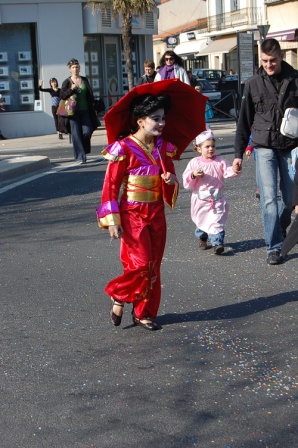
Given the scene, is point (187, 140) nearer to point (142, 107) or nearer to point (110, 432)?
point (142, 107)

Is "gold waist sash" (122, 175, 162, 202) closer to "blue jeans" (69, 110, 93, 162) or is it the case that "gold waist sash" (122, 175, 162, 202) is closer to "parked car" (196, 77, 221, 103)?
"blue jeans" (69, 110, 93, 162)

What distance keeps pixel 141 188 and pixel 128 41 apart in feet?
77.7

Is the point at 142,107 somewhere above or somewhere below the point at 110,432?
above

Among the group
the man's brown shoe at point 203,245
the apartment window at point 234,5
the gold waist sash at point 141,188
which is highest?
the apartment window at point 234,5

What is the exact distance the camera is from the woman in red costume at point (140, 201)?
18.8 ft

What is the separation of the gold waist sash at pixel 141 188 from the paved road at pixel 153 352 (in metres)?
0.87

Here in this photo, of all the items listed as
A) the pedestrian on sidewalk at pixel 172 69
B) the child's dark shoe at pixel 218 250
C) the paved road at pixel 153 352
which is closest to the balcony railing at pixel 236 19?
the pedestrian on sidewalk at pixel 172 69

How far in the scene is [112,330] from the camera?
5965mm

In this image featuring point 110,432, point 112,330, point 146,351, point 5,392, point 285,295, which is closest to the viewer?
point 110,432

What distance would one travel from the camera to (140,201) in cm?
586

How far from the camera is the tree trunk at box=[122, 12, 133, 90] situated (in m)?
28.5

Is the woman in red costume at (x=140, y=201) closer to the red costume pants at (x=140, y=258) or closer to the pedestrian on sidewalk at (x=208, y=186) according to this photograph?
the red costume pants at (x=140, y=258)

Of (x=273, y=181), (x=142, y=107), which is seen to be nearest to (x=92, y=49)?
(x=273, y=181)

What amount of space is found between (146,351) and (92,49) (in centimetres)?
2589
